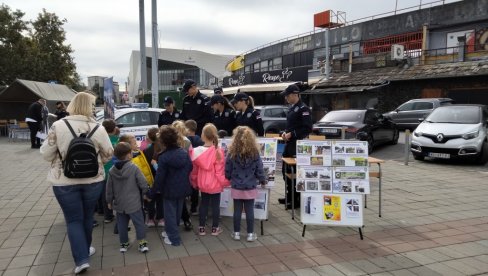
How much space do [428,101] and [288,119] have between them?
13308mm

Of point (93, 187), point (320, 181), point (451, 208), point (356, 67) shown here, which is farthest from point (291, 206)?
point (356, 67)

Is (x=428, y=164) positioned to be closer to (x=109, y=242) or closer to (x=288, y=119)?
(x=288, y=119)

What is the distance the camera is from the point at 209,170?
15.7 feet

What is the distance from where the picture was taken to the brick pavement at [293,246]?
155 inches

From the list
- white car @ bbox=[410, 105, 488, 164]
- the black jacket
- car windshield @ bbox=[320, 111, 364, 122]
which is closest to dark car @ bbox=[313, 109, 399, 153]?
car windshield @ bbox=[320, 111, 364, 122]

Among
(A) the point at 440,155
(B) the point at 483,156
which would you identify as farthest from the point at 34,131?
(B) the point at 483,156

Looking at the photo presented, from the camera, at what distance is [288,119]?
5.84m

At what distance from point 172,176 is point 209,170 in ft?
1.75

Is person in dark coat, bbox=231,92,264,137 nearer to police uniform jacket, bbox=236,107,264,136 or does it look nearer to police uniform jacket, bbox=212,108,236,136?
police uniform jacket, bbox=236,107,264,136

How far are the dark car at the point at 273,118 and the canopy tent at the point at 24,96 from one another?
1013cm

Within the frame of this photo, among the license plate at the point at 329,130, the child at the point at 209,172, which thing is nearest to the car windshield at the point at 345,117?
the license plate at the point at 329,130

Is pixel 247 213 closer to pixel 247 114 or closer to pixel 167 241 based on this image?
pixel 167 241

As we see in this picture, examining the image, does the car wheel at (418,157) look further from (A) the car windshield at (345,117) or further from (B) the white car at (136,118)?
(B) the white car at (136,118)

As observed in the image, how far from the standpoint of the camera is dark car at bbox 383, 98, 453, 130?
16.6 meters
